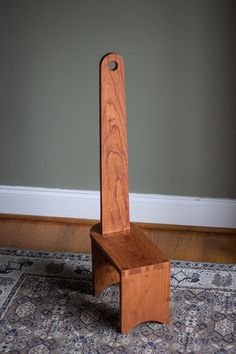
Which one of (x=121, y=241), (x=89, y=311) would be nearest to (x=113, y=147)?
(x=121, y=241)

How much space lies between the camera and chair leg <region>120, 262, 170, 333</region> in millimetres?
2188

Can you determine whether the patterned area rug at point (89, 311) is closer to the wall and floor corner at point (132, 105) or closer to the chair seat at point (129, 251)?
the chair seat at point (129, 251)

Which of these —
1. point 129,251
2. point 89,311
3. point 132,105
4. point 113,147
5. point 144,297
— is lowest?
point 89,311

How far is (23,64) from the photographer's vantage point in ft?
9.99

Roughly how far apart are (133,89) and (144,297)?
114cm

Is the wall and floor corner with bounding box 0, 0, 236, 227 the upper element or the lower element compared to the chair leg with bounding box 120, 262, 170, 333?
upper

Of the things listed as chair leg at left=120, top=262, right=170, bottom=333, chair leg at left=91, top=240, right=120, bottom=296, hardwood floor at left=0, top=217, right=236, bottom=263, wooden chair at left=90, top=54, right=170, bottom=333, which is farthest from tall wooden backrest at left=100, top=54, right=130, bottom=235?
hardwood floor at left=0, top=217, right=236, bottom=263

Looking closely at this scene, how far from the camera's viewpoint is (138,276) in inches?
86.1

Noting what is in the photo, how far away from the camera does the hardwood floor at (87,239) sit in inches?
114

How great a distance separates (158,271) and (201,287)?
44cm

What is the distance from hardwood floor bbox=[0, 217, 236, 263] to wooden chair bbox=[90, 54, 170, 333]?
53 cm

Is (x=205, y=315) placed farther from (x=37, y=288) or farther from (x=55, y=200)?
(x=55, y=200)

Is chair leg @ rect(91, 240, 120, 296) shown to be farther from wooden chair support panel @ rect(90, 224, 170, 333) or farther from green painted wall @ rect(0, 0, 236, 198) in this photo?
green painted wall @ rect(0, 0, 236, 198)

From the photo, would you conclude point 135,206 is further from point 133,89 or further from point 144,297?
point 144,297
